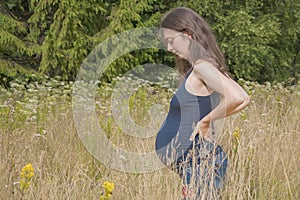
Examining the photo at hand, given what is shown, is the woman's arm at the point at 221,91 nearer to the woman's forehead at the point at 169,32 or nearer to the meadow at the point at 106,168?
the woman's forehead at the point at 169,32

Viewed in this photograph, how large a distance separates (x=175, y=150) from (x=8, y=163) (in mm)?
1399

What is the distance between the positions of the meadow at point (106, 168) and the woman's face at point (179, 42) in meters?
0.76

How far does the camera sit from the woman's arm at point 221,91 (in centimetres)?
246

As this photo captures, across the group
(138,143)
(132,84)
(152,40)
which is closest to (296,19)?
(152,40)

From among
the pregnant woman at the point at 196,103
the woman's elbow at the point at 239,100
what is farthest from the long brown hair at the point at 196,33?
the woman's elbow at the point at 239,100

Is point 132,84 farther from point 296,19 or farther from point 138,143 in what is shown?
point 296,19

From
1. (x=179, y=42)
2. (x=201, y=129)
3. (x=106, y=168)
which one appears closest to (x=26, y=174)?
(x=201, y=129)

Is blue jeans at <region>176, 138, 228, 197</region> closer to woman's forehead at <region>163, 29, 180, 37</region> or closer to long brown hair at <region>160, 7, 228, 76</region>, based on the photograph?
long brown hair at <region>160, 7, 228, 76</region>

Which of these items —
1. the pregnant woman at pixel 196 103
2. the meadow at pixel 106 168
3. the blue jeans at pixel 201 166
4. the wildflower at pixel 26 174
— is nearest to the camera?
the wildflower at pixel 26 174

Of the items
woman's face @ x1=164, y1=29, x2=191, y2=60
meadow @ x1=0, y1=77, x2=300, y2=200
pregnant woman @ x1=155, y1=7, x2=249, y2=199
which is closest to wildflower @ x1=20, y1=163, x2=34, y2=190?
meadow @ x1=0, y1=77, x2=300, y2=200

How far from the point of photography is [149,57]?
1053cm

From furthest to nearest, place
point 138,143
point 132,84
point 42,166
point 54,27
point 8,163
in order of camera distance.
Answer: point 54,27 < point 132,84 < point 138,143 < point 42,166 < point 8,163

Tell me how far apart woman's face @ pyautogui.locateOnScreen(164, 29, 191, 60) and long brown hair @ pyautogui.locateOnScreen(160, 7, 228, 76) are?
21 millimetres

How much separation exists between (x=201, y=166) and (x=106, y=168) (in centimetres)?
126
